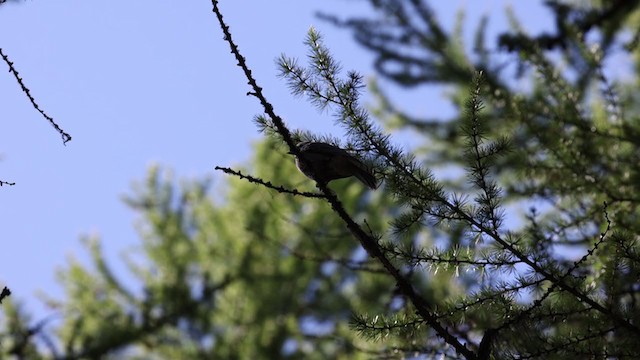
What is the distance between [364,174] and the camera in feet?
9.25

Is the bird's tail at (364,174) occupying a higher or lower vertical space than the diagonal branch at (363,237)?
higher

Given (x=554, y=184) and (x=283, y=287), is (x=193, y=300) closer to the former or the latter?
(x=283, y=287)

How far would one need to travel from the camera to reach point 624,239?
2.43 meters

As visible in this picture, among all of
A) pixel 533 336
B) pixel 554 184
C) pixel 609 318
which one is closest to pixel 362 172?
pixel 533 336

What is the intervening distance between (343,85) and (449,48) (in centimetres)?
303

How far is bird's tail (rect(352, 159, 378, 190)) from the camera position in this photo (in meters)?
2.75

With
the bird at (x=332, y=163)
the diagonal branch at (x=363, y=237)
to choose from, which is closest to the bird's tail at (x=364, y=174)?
the bird at (x=332, y=163)

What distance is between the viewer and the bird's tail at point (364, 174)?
2746 mm

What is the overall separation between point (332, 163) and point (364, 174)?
15 centimetres

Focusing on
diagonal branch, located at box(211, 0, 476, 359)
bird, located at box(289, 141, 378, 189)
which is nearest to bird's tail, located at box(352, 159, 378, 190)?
bird, located at box(289, 141, 378, 189)

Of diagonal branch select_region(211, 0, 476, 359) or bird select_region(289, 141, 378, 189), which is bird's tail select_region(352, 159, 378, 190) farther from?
diagonal branch select_region(211, 0, 476, 359)

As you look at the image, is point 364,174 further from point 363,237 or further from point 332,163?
point 363,237

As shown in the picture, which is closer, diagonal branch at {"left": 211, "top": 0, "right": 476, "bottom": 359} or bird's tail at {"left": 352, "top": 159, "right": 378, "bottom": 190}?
diagonal branch at {"left": 211, "top": 0, "right": 476, "bottom": 359}

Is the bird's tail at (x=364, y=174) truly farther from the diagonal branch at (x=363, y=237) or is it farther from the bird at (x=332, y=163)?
the diagonal branch at (x=363, y=237)
